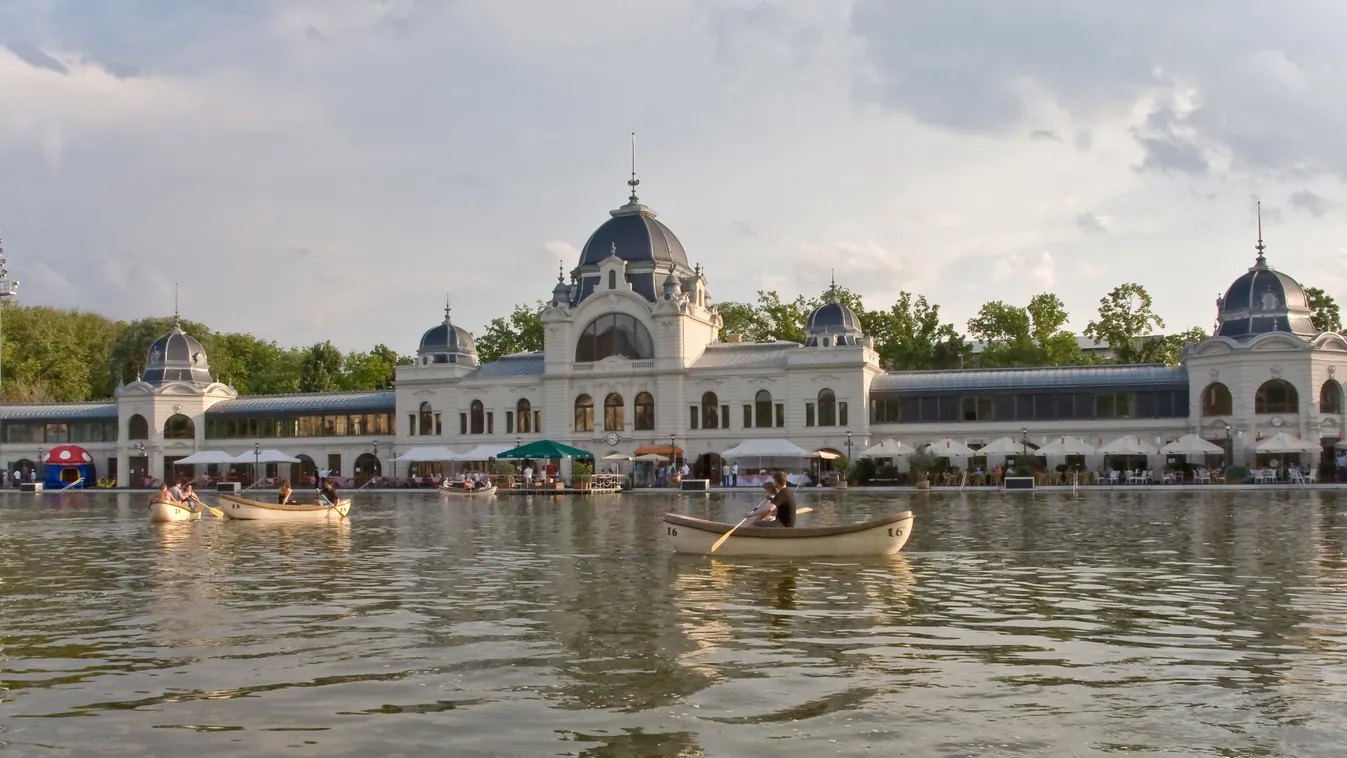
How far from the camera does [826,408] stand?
7838cm

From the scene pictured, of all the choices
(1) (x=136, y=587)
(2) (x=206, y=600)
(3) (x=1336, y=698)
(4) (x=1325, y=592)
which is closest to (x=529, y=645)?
(2) (x=206, y=600)

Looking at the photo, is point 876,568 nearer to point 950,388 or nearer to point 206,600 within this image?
point 206,600

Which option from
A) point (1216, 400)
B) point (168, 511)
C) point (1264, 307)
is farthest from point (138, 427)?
point (1264, 307)

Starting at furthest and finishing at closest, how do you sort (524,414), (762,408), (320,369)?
(320,369), (524,414), (762,408)

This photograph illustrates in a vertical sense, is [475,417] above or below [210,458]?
above

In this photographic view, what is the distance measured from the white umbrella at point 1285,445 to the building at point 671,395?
265 cm

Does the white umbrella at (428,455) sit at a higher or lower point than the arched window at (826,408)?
lower

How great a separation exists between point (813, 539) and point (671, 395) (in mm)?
54264

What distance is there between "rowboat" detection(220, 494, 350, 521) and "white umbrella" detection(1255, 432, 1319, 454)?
147ft

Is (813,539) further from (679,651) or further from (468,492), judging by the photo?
(468,492)

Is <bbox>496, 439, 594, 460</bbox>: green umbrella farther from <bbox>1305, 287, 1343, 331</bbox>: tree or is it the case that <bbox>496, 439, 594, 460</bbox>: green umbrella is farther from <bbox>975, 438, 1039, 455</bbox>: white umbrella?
<bbox>1305, 287, 1343, 331</bbox>: tree

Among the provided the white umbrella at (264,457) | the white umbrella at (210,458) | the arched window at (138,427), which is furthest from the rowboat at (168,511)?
the arched window at (138,427)

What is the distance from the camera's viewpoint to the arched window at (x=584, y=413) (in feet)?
271

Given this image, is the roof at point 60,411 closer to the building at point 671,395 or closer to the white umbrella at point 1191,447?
the building at point 671,395
